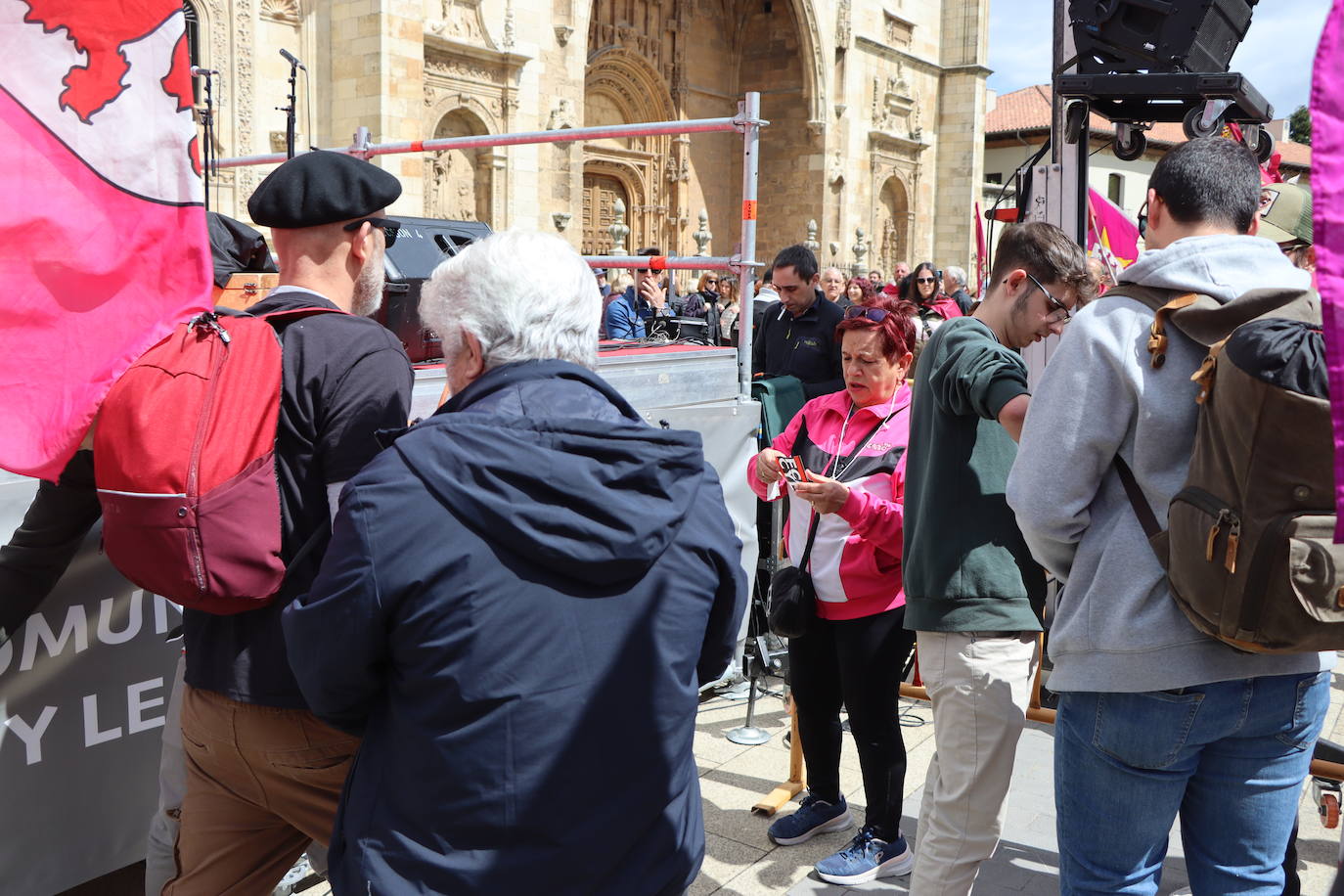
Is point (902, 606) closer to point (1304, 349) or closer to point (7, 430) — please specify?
point (1304, 349)

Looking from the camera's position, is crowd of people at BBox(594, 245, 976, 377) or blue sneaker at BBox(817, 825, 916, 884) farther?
crowd of people at BBox(594, 245, 976, 377)

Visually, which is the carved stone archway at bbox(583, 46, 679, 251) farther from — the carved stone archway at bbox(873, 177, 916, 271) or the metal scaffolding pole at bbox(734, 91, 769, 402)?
the metal scaffolding pole at bbox(734, 91, 769, 402)

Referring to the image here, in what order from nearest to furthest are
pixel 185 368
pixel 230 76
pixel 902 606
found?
pixel 185 368, pixel 902 606, pixel 230 76

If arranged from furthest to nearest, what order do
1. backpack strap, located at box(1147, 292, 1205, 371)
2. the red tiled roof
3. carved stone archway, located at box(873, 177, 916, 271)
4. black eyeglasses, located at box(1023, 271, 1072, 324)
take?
the red tiled roof, carved stone archway, located at box(873, 177, 916, 271), black eyeglasses, located at box(1023, 271, 1072, 324), backpack strap, located at box(1147, 292, 1205, 371)

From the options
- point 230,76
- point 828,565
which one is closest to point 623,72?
point 230,76

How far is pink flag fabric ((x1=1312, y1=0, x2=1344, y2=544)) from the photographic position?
873mm

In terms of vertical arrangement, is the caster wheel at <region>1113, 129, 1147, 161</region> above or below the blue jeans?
above

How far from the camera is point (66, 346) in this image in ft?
7.29

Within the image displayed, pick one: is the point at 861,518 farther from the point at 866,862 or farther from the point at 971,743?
the point at 866,862

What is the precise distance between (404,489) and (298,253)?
2.73 feet

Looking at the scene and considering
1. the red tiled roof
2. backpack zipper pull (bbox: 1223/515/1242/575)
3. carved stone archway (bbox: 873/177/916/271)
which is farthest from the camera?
the red tiled roof

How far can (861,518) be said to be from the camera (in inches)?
130

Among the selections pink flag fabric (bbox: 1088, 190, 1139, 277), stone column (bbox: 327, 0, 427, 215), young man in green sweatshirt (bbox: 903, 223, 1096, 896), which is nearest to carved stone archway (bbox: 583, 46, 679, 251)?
A: stone column (bbox: 327, 0, 427, 215)

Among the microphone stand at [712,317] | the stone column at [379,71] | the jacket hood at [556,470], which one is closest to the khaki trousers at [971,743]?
the jacket hood at [556,470]
